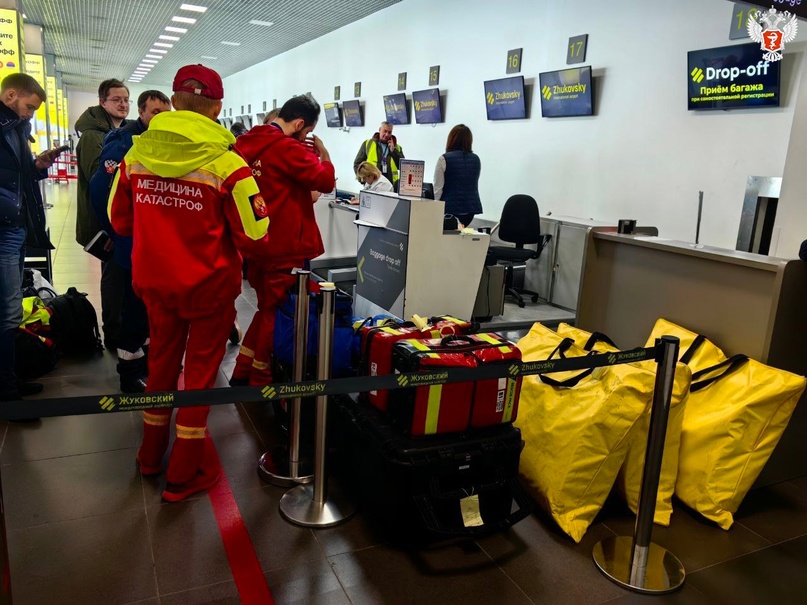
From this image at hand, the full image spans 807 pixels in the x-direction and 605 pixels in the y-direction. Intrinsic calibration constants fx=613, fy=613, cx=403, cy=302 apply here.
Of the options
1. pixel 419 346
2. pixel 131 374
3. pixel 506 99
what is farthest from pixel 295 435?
pixel 506 99

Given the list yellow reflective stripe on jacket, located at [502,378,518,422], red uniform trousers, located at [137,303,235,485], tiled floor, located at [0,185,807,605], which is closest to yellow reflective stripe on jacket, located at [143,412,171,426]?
red uniform trousers, located at [137,303,235,485]

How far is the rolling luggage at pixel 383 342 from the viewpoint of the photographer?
7.72 feet

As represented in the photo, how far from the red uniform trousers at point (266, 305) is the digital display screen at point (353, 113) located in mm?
8517

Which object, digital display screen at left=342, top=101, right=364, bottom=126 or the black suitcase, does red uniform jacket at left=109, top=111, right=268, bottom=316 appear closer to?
the black suitcase

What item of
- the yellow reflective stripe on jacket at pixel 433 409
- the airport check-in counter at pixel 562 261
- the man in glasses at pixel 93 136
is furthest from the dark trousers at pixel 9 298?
the airport check-in counter at pixel 562 261

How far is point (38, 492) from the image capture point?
7.81ft

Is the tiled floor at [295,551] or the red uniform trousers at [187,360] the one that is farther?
the red uniform trousers at [187,360]

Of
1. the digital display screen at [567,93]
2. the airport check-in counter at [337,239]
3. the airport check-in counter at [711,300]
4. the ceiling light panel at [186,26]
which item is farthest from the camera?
the ceiling light panel at [186,26]

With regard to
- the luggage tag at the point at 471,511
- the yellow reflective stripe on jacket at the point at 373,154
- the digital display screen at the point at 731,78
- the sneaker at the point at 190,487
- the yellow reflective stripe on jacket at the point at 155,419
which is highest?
the digital display screen at the point at 731,78

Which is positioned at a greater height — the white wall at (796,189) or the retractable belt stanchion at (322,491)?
the white wall at (796,189)

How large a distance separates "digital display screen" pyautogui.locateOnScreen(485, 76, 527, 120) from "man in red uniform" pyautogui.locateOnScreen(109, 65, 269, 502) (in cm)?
528

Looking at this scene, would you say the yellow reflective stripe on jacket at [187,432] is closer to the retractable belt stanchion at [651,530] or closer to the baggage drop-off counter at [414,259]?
the retractable belt stanchion at [651,530]

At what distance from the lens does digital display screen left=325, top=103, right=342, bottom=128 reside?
11.8 m

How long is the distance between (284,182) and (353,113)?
874 centimetres
